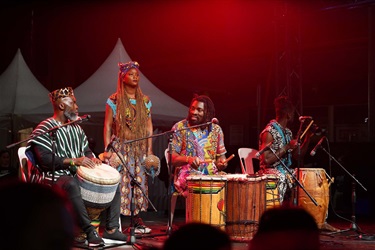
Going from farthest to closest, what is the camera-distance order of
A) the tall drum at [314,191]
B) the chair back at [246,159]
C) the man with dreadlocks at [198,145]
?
the chair back at [246,159], the tall drum at [314,191], the man with dreadlocks at [198,145]

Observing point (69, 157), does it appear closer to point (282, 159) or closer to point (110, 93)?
point (282, 159)

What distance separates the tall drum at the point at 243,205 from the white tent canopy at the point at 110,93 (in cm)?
501

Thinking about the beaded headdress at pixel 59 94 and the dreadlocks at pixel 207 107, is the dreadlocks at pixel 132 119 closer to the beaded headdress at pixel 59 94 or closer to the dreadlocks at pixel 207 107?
the dreadlocks at pixel 207 107

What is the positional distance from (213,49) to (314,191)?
34.9 ft

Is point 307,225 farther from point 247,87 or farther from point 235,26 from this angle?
point 247,87

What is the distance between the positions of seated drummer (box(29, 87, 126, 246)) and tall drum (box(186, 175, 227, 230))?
1042 mm

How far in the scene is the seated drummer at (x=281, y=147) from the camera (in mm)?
8570

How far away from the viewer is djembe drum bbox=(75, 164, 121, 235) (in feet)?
22.0

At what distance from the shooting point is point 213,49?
19094 millimetres

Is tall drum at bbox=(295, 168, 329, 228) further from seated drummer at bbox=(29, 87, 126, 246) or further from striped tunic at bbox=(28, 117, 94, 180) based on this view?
striped tunic at bbox=(28, 117, 94, 180)

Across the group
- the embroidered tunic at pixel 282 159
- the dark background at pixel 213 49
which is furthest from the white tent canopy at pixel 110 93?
the embroidered tunic at pixel 282 159

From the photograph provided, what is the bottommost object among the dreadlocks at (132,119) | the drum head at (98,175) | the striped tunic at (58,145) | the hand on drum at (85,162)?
the drum head at (98,175)

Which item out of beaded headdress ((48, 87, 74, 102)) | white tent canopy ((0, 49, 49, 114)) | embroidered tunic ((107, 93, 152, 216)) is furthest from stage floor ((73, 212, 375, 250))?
white tent canopy ((0, 49, 49, 114))

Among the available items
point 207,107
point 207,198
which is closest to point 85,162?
point 207,198
